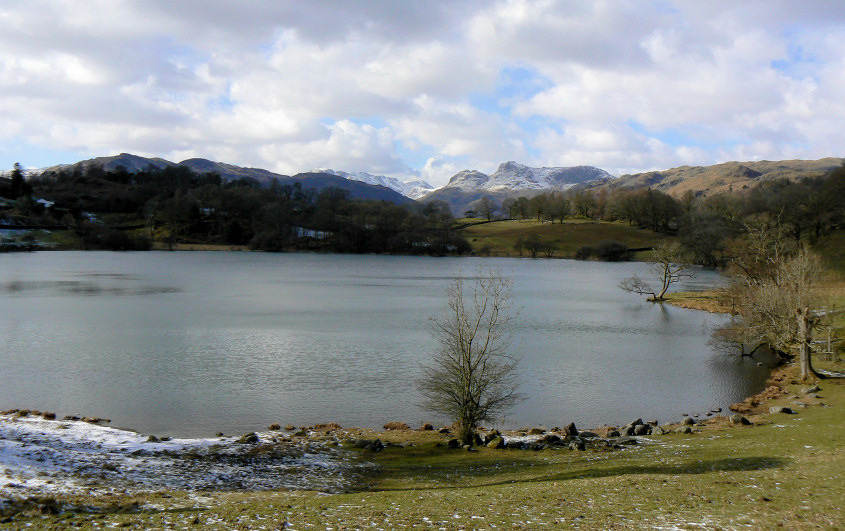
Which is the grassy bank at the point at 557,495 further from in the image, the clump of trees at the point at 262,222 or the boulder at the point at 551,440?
the clump of trees at the point at 262,222

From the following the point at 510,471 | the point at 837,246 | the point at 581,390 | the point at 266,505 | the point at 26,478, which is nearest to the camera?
the point at 266,505

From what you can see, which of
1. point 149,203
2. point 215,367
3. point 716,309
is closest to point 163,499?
point 215,367

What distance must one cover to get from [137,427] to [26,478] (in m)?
10.1

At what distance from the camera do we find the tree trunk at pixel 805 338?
2969 cm

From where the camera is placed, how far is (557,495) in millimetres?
13062

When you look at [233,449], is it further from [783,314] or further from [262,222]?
[262,222]

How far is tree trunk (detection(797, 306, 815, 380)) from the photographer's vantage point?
2969cm

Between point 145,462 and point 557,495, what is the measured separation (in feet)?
41.5

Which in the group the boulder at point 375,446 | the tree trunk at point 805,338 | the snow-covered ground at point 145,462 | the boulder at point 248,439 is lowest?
the boulder at point 375,446

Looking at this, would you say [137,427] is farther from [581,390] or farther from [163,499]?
[581,390]

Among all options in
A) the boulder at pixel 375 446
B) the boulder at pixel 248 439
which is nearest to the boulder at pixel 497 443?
the boulder at pixel 375 446

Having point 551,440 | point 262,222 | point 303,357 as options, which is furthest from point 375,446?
point 262,222

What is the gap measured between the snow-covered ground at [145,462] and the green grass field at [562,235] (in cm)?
14721

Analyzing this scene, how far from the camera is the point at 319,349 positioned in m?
38.6
